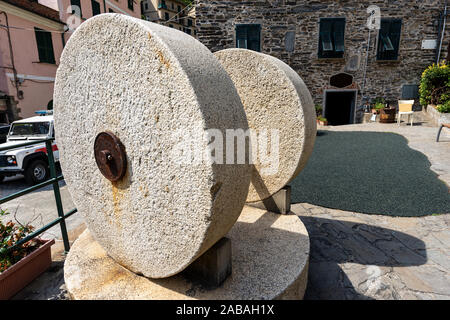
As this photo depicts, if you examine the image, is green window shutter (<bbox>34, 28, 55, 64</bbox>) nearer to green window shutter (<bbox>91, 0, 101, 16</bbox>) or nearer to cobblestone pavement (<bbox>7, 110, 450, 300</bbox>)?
green window shutter (<bbox>91, 0, 101, 16</bbox>)

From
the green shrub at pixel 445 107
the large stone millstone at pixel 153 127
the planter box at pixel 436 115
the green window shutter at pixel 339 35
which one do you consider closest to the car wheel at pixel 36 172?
the large stone millstone at pixel 153 127

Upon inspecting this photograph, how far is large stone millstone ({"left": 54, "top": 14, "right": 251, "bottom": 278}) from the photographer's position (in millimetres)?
1399

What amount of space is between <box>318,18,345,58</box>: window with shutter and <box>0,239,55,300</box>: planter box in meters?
11.4

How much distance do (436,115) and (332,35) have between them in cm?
492

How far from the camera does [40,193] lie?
5.50 m

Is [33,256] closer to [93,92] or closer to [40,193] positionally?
[93,92]

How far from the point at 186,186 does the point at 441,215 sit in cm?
371

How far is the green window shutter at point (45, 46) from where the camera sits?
12562 mm

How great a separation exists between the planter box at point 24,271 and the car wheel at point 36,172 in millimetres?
4248

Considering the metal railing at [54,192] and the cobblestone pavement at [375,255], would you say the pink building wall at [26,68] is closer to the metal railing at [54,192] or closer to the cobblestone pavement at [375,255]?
the metal railing at [54,192]

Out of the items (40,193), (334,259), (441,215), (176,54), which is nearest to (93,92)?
(176,54)

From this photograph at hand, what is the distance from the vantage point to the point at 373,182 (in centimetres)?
478

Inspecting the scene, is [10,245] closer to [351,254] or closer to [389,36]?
[351,254]

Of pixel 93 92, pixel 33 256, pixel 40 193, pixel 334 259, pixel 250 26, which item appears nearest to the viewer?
pixel 93 92
